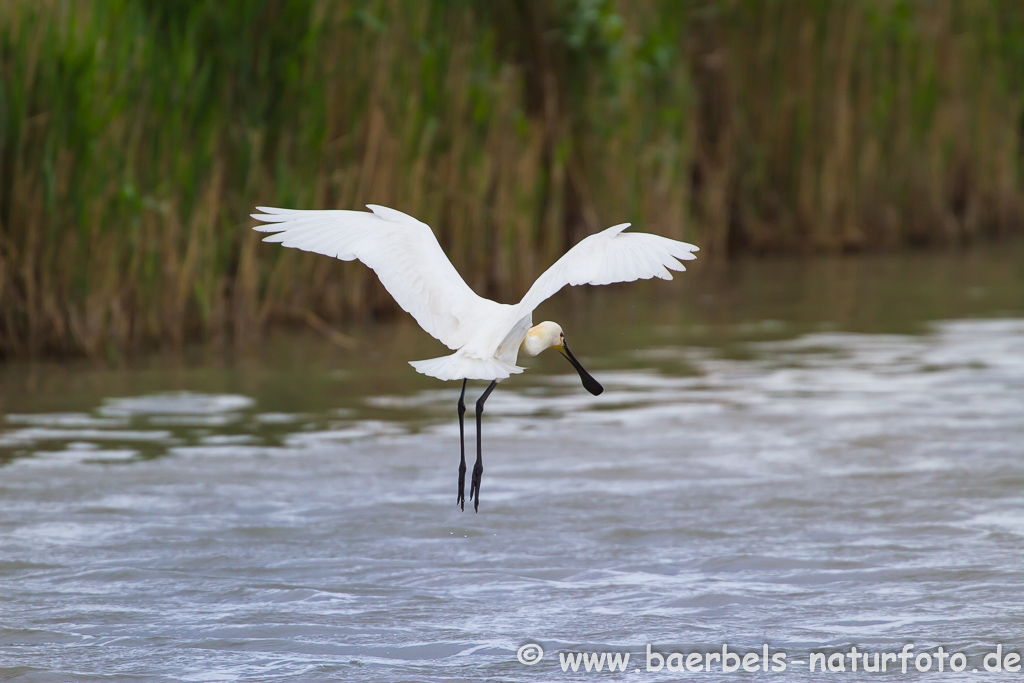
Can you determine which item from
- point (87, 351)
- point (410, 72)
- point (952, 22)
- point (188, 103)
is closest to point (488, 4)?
point (410, 72)

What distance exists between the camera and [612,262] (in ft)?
13.7

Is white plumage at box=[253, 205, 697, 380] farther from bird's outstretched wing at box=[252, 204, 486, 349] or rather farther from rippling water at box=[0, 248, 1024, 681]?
rippling water at box=[0, 248, 1024, 681]

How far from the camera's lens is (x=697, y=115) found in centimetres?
1193

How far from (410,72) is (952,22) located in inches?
243

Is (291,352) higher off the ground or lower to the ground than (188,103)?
lower

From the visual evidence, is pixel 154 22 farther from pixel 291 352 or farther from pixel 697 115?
pixel 697 115

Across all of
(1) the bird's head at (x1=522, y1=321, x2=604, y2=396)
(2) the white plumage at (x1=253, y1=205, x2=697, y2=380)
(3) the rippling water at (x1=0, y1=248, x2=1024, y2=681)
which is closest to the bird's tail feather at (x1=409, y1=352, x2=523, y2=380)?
(2) the white plumage at (x1=253, y1=205, x2=697, y2=380)

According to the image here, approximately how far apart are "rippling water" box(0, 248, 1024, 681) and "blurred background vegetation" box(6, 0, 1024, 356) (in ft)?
1.74

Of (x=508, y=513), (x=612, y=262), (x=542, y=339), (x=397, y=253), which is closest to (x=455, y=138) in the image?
(x=508, y=513)

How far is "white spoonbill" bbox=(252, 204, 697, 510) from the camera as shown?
3.96 meters

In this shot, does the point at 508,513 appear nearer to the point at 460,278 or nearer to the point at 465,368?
the point at 460,278

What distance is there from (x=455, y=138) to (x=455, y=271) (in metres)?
4.99

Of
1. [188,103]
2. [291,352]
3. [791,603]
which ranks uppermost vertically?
[188,103]

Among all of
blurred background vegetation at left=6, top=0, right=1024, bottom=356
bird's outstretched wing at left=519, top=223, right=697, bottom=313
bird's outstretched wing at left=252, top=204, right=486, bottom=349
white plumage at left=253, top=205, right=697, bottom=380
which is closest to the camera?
white plumage at left=253, top=205, right=697, bottom=380
